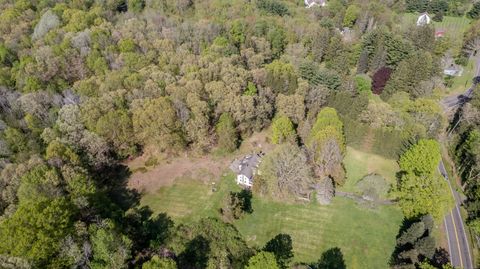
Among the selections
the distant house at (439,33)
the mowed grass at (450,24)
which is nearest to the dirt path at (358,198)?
the mowed grass at (450,24)

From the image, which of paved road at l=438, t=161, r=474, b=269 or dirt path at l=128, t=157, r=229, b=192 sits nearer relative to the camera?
paved road at l=438, t=161, r=474, b=269

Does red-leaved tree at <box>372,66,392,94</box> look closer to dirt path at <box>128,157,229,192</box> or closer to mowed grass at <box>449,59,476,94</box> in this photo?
mowed grass at <box>449,59,476,94</box>

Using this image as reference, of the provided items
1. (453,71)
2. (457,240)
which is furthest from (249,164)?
(453,71)

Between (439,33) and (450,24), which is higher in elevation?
(450,24)

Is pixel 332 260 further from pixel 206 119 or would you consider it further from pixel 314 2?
pixel 314 2

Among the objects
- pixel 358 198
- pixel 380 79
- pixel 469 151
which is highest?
pixel 380 79

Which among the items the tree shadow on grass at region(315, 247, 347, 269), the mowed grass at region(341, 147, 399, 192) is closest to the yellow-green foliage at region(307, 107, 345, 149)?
the mowed grass at region(341, 147, 399, 192)

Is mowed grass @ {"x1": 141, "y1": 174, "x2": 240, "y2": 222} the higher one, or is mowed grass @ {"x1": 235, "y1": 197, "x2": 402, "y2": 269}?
mowed grass @ {"x1": 235, "y1": 197, "x2": 402, "y2": 269}
